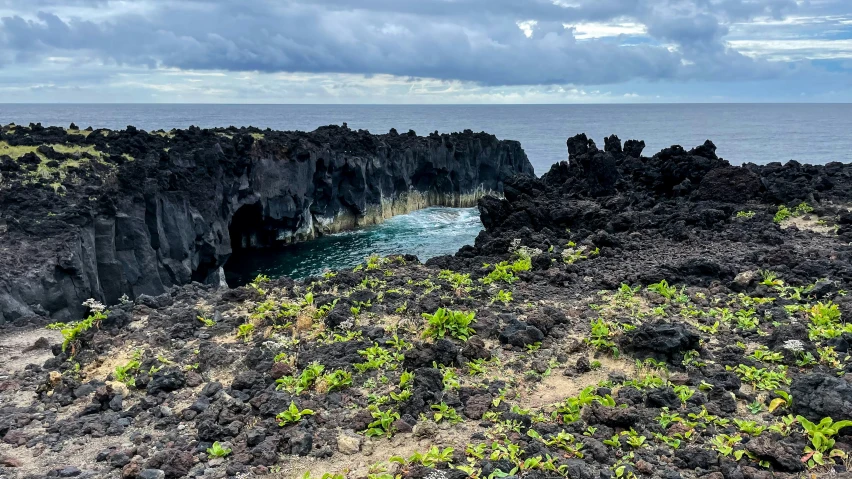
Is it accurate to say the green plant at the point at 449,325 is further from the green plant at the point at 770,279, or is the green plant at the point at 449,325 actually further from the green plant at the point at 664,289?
the green plant at the point at 770,279

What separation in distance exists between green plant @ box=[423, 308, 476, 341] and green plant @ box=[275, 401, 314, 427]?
142 inches

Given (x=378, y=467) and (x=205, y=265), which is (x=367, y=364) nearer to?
(x=378, y=467)

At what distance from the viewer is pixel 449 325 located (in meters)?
13.3

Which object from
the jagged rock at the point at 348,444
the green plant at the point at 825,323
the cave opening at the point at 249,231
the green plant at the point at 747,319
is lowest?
the cave opening at the point at 249,231

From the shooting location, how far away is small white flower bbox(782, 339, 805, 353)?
1142cm

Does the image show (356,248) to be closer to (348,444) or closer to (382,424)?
(382,424)

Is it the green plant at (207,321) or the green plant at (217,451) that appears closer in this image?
the green plant at (217,451)

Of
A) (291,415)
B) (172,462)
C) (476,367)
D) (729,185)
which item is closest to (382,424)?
(291,415)

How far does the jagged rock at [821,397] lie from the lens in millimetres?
8859

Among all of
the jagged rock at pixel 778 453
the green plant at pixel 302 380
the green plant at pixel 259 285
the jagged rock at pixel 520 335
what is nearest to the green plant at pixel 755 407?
the jagged rock at pixel 778 453

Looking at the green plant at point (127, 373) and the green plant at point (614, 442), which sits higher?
the green plant at point (614, 442)

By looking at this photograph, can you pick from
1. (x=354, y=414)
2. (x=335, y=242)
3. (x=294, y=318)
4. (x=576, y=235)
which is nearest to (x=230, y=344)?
(x=294, y=318)

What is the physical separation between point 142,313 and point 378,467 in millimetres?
10901

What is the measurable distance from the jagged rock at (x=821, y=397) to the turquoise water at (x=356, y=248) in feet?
126
